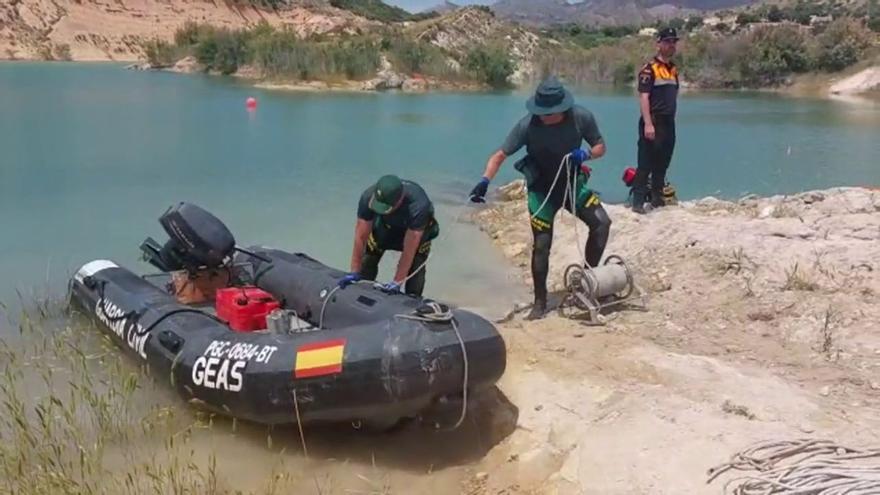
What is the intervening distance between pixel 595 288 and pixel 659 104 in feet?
9.65

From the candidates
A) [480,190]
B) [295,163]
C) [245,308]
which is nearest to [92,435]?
[245,308]

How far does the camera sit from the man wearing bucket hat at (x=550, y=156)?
5.53 m

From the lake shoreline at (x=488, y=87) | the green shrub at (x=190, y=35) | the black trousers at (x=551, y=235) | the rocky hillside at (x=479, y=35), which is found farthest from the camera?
the green shrub at (x=190, y=35)

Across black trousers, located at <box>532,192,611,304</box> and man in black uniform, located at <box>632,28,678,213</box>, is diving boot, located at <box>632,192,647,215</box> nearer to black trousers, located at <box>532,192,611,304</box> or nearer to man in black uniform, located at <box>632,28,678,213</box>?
man in black uniform, located at <box>632,28,678,213</box>

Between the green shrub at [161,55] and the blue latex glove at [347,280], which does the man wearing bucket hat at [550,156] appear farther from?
the green shrub at [161,55]

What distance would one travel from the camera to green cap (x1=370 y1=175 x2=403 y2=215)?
5273mm

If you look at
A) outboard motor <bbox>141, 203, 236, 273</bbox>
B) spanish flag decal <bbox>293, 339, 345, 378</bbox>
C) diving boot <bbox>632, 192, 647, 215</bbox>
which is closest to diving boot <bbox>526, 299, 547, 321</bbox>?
spanish flag decal <bbox>293, 339, 345, 378</bbox>

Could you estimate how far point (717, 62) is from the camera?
1693 inches

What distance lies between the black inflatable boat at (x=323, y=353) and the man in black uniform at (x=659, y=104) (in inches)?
146

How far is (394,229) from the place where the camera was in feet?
19.0

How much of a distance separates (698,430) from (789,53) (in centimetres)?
4206

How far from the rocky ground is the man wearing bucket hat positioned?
0.72m

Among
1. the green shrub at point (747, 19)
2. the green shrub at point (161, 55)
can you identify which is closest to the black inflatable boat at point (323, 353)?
the green shrub at point (161, 55)

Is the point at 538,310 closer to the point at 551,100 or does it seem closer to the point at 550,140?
the point at 550,140
